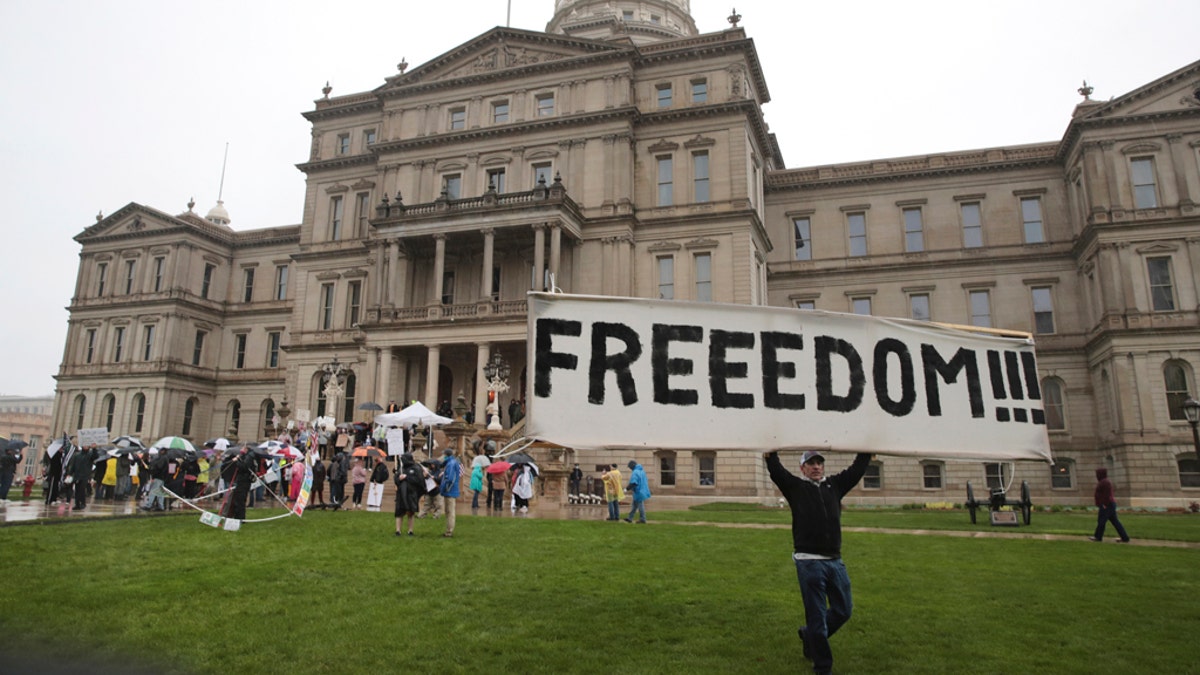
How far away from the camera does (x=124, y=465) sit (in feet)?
94.8

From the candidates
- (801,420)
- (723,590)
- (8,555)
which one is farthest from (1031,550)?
(8,555)

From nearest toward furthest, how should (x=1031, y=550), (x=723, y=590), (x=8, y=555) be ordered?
(x=723, y=590) → (x=8, y=555) → (x=1031, y=550)

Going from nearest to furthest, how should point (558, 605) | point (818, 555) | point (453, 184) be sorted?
1. point (818, 555)
2. point (558, 605)
3. point (453, 184)

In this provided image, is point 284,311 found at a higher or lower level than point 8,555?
higher

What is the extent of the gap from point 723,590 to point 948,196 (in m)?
41.9

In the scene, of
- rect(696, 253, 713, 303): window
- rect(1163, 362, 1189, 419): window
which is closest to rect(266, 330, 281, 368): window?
rect(696, 253, 713, 303): window

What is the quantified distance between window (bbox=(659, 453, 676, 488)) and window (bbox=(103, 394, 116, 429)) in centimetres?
4765

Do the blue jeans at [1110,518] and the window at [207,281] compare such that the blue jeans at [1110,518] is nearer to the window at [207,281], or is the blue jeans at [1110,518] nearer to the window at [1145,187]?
the window at [1145,187]

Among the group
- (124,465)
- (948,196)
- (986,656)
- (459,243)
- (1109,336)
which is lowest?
(986,656)

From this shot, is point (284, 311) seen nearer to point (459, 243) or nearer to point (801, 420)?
point (459, 243)

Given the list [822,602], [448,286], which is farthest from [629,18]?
[822,602]

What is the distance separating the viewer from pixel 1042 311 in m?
43.6

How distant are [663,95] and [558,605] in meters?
37.5

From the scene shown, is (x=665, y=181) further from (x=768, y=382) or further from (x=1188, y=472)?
(x=768, y=382)
